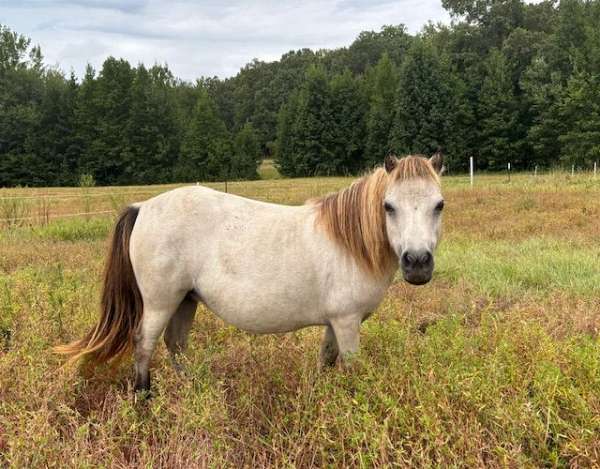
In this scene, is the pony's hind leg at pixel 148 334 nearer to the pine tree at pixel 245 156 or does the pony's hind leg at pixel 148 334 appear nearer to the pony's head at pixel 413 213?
the pony's head at pixel 413 213

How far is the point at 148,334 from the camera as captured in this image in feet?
11.5

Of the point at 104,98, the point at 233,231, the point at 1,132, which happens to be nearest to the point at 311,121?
the point at 104,98

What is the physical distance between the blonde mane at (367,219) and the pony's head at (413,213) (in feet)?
0.04

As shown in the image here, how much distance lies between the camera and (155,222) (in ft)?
11.5

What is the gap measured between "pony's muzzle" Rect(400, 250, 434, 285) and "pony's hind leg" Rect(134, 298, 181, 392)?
174cm

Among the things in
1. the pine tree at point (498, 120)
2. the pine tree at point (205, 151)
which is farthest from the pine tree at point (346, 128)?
the pine tree at point (498, 120)

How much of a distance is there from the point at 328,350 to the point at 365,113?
49055 mm

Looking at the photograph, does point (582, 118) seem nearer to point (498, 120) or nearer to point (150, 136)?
point (498, 120)

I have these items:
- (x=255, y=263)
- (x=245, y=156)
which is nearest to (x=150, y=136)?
(x=245, y=156)

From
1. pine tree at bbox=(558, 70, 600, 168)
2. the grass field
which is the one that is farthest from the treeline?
the grass field

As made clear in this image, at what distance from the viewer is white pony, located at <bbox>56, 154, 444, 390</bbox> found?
10.7 feet

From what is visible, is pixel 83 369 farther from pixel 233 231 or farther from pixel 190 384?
pixel 233 231

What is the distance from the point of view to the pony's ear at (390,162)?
3.09 meters

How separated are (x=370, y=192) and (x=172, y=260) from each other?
1.51 meters
